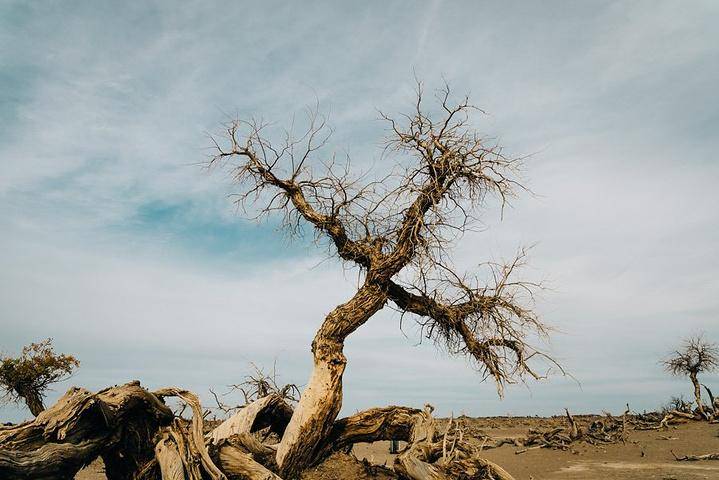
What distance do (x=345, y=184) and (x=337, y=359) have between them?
3.53 meters

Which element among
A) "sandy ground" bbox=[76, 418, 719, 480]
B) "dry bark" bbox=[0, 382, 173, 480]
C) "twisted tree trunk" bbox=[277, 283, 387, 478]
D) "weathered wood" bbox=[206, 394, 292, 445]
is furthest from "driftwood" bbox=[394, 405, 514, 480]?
"dry bark" bbox=[0, 382, 173, 480]

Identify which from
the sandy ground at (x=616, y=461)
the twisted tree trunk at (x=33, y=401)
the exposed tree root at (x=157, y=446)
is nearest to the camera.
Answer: the exposed tree root at (x=157, y=446)

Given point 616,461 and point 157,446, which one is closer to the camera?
point 157,446

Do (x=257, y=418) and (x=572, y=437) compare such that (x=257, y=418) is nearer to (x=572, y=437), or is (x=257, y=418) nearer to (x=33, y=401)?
(x=572, y=437)

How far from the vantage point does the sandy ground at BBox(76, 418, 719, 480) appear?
39.6 ft

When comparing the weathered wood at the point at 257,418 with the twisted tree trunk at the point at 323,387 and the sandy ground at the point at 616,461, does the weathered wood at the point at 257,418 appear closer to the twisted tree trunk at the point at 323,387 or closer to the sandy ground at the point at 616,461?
the twisted tree trunk at the point at 323,387

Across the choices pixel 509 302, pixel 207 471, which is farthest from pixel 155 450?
pixel 509 302

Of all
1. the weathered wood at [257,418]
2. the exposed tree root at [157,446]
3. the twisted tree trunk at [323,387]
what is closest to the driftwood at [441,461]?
the exposed tree root at [157,446]

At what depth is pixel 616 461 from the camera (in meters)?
15.1

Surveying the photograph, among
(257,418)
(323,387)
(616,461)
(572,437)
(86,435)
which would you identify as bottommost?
(616,461)

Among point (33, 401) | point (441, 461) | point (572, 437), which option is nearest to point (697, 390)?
point (572, 437)

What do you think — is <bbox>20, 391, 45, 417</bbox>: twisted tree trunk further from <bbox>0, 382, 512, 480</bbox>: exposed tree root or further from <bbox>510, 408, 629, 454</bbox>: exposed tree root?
<bbox>510, 408, 629, 454</bbox>: exposed tree root

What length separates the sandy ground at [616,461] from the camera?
1206cm

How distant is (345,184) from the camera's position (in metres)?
10.7
